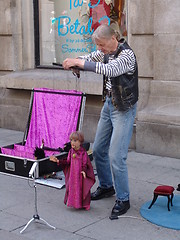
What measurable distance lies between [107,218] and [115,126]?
88 centimetres

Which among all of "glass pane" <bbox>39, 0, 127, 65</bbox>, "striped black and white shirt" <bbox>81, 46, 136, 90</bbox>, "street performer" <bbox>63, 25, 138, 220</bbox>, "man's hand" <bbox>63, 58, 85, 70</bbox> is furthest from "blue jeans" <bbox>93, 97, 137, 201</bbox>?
"glass pane" <bbox>39, 0, 127, 65</bbox>

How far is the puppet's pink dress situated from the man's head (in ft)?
3.54

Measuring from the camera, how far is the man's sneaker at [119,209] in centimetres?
500

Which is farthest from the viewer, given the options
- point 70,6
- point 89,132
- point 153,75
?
point 70,6

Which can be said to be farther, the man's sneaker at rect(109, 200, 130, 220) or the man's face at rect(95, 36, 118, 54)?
the man's sneaker at rect(109, 200, 130, 220)

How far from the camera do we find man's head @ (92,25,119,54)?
4844 mm

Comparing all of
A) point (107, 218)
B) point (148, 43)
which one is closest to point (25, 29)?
point (148, 43)

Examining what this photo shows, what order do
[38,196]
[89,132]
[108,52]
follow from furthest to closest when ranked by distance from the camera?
1. [89,132]
2. [38,196]
3. [108,52]

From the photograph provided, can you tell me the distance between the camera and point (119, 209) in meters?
5.06

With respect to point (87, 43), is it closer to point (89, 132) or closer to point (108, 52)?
point (89, 132)

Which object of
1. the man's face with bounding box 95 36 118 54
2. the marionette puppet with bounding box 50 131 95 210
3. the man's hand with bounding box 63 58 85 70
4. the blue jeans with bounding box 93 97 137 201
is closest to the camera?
the man's hand with bounding box 63 58 85 70

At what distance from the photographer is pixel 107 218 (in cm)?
501

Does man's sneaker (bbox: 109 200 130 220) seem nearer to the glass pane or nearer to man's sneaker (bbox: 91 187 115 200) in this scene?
man's sneaker (bbox: 91 187 115 200)

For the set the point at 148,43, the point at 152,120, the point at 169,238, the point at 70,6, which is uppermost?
the point at 70,6
